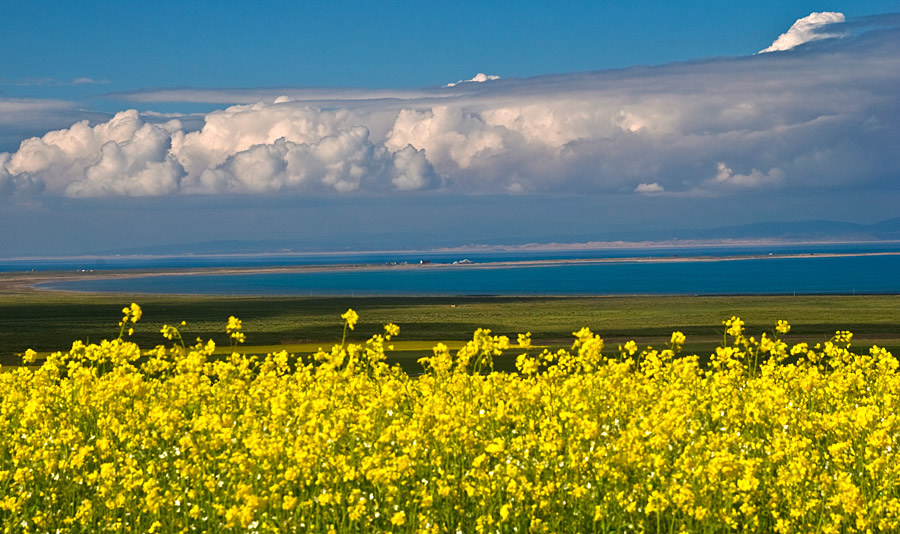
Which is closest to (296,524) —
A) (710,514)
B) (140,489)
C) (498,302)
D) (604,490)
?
(140,489)

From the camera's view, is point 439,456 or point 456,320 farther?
point 456,320

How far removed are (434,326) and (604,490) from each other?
56.8 metres

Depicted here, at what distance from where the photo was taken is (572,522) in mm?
9211

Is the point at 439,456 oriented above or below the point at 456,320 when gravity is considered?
below

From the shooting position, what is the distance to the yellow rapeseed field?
345 inches

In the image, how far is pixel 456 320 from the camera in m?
74.0

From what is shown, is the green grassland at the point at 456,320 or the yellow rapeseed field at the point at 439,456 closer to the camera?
the yellow rapeseed field at the point at 439,456

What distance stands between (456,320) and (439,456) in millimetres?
63388

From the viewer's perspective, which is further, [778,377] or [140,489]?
[778,377]

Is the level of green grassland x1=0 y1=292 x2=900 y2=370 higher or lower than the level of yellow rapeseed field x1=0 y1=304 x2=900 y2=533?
higher

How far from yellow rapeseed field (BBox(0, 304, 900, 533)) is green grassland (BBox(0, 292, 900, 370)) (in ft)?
56.2

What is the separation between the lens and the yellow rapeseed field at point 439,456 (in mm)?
8758

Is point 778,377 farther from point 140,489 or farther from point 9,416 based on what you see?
point 9,416

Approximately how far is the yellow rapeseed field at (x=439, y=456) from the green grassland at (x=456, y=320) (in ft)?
56.2
